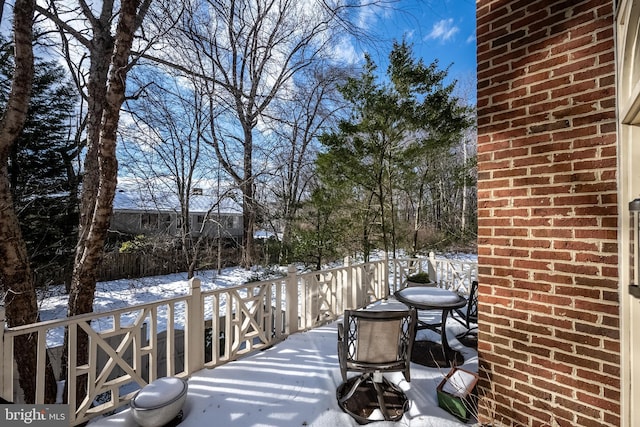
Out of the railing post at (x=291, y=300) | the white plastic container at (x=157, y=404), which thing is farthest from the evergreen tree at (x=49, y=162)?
the white plastic container at (x=157, y=404)

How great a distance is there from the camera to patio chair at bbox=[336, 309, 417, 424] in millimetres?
2418

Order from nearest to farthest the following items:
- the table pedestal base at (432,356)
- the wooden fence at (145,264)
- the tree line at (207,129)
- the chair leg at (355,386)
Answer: the chair leg at (355,386) → the table pedestal base at (432,356) → the tree line at (207,129) → the wooden fence at (145,264)

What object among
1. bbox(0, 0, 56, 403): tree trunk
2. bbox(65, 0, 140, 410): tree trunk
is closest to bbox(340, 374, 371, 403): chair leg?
bbox(65, 0, 140, 410): tree trunk

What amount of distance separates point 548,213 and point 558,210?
0.05 m

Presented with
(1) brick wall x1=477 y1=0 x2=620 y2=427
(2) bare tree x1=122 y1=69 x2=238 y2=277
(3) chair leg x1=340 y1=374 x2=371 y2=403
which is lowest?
(3) chair leg x1=340 y1=374 x2=371 y2=403

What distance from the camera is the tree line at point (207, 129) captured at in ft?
13.4

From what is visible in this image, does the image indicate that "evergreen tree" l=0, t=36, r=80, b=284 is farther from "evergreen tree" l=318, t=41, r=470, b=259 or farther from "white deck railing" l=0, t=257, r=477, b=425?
"evergreen tree" l=318, t=41, r=470, b=259

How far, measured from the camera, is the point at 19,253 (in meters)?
4.07

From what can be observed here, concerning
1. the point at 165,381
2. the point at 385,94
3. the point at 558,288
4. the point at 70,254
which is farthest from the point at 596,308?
the point at 70,254

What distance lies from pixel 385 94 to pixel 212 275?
10.2m

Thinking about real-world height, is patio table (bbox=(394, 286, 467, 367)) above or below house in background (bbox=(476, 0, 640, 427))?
below

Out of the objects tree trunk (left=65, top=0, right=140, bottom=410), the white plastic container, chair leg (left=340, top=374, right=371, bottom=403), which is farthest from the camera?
tree trunk (left=65, top=0, right=140, bottom=410)

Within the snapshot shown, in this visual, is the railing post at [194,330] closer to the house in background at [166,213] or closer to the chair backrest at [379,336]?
the chair backrest at [379,336]

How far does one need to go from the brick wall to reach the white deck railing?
2.70 meters
